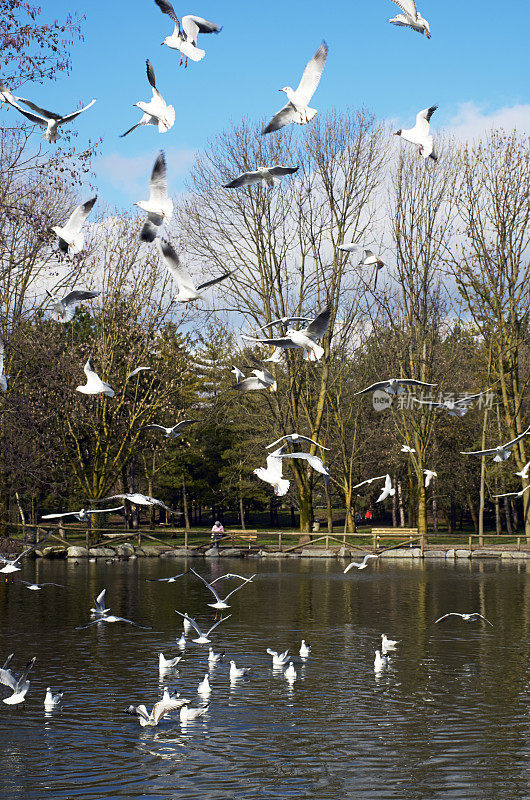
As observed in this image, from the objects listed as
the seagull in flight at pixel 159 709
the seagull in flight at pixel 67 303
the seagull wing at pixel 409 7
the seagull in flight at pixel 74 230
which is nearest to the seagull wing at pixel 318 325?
the seagull in flight at pixel 67 303

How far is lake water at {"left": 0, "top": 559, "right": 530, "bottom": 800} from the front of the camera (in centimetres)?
807

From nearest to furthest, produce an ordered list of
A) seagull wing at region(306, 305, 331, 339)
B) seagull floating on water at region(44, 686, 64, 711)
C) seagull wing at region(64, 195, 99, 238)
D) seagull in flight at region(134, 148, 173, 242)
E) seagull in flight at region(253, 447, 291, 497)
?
seagull in flight at region(134, 148, 173, 242)
seagull wing at region(64, 195, 99, 238)
seagull wing at region(306, 305, 331, 339)
seagull floating on water at region(44, 686, 64, 711)
seagull in flight at region(253, 447, 291, 497)

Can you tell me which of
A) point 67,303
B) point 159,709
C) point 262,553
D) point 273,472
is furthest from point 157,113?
point 262,553

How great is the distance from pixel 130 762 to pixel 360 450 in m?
40.2

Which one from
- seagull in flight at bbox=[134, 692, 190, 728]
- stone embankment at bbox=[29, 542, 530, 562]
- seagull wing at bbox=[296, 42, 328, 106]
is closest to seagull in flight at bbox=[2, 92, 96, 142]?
seagull wing at bbox=[296, 42, 328, 106]

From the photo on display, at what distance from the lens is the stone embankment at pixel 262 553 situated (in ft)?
111

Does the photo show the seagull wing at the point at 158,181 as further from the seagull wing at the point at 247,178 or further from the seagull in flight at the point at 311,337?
the seagull in flight at the point at 311,337

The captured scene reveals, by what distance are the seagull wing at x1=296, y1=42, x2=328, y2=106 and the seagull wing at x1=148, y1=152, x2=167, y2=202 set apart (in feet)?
5.10

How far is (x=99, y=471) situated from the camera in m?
37.9

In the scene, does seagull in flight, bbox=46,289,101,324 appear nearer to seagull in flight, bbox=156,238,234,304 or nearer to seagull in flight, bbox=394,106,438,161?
seagull in flight, bbox=156,238,234,304

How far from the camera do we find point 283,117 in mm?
9312

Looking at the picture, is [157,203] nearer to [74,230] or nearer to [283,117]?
[74,230]

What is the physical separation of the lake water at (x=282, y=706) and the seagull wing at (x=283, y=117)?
6.38 meters

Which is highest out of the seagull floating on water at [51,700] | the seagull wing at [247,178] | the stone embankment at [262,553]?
the seagull wing at [247,178]
